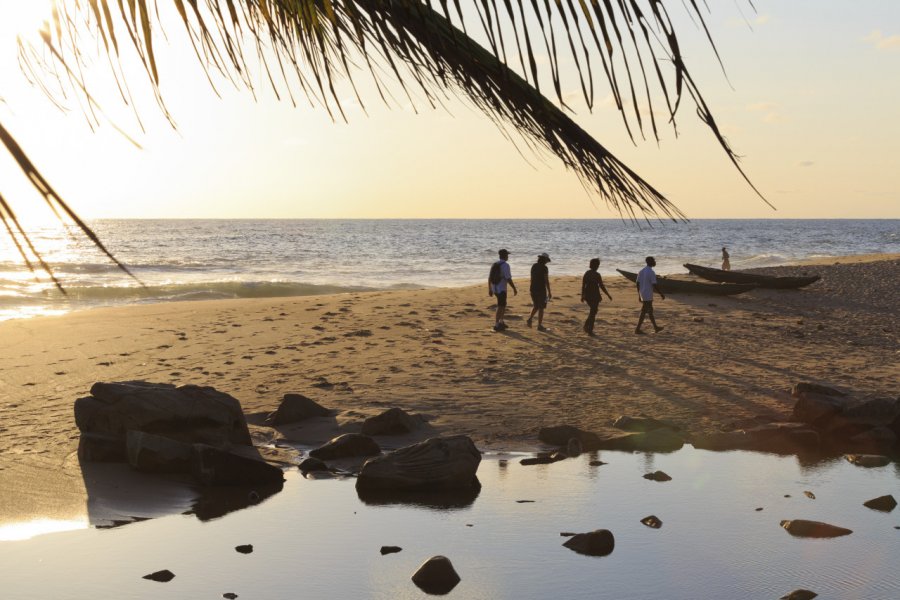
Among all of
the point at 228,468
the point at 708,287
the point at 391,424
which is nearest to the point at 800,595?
the point at 228,468

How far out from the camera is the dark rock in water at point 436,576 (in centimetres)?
581

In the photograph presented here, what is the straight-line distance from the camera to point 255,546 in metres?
6.79

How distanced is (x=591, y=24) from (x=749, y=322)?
58.1 feet

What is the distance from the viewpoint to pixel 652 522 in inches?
280

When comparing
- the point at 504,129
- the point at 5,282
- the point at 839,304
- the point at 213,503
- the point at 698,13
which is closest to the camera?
the point at 698,13

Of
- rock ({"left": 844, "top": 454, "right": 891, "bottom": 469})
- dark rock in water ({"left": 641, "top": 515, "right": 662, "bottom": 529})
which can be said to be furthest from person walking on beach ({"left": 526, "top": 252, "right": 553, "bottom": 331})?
dark rock in water ({"left": 641, "top": 515, "right": 662, "bottom": 529})

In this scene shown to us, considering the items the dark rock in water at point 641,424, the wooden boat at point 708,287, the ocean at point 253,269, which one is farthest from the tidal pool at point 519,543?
the wooden boat at point 708,287

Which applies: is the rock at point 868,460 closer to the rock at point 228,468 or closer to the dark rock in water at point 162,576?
the rock at point 228,468

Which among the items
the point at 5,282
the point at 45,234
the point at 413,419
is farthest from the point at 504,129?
the point at 45,234

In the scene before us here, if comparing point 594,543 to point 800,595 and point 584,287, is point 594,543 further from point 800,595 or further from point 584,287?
point 584,287

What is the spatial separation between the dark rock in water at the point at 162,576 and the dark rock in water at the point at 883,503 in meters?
5.46

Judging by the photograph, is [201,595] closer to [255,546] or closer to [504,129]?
[255,546]

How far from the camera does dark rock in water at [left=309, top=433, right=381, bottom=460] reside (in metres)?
9.12

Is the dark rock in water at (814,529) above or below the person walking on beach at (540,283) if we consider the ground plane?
below
